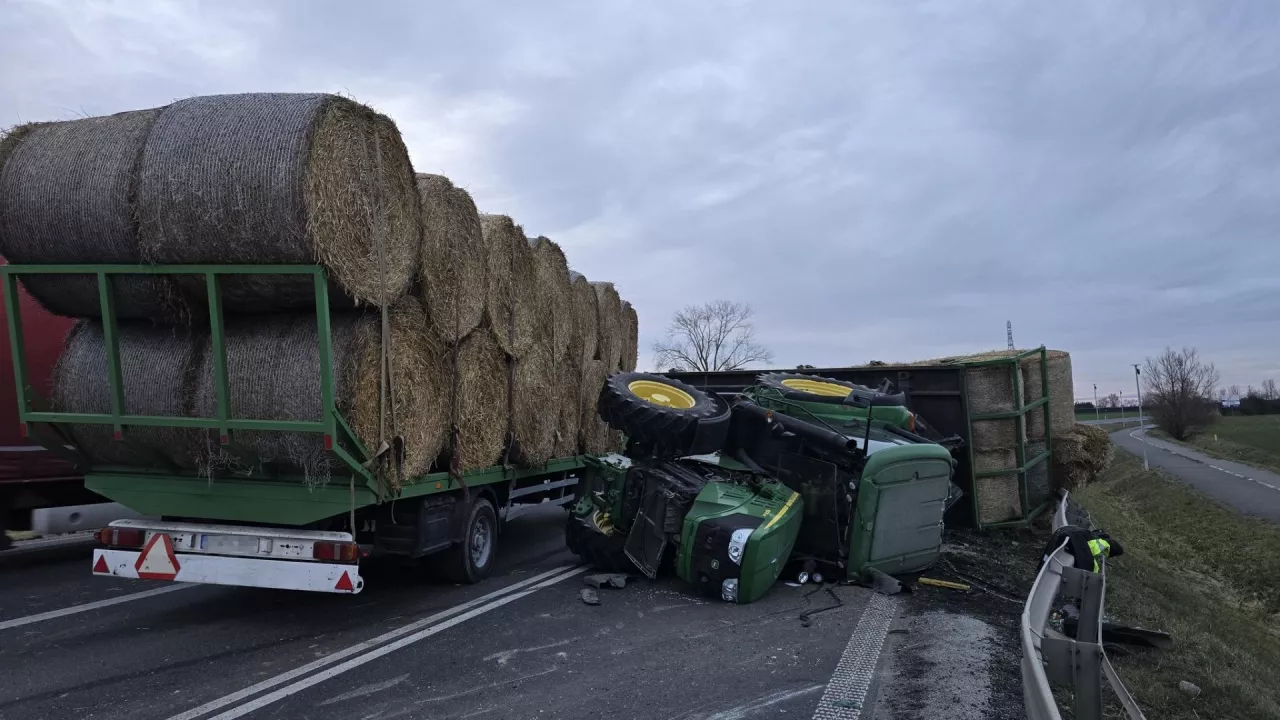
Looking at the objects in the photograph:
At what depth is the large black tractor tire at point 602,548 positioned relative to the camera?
780cm

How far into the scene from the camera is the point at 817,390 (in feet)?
30.9

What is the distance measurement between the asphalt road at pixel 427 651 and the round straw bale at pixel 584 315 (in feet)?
11.1

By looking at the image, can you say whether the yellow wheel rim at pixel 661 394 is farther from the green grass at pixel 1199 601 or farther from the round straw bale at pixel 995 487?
the green grass at pixel 1199 601

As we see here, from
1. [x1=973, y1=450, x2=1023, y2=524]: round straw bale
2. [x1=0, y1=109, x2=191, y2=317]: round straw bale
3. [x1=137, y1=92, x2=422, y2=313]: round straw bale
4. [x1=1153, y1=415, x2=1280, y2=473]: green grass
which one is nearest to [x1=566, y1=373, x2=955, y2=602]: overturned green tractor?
[x1=973, y1=450, x2=1023, y2=524]: round straw bale

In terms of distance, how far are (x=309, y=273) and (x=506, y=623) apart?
2.89 meters

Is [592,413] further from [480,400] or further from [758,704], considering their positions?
[758,704]

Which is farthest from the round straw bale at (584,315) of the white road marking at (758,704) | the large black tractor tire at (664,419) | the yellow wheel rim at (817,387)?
the white road marking at (758,704)

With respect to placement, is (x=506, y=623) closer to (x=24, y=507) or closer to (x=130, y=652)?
(x=130, y=652)

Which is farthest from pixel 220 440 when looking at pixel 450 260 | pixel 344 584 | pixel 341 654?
pixel 450 260

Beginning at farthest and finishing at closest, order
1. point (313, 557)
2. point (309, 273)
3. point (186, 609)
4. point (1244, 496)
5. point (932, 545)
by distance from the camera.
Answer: point (1244, 496) < point (932, 545) < point (186, 609) < point (313, 557) < point (309, 273)

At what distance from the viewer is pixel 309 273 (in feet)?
16.9

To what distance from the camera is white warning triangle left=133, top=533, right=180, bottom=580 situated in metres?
5.59

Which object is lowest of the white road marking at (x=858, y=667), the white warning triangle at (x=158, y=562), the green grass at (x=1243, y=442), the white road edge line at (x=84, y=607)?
the green grass at (x=1243, y=442)

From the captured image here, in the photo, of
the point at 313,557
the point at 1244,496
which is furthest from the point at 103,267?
the point at 1244,496
